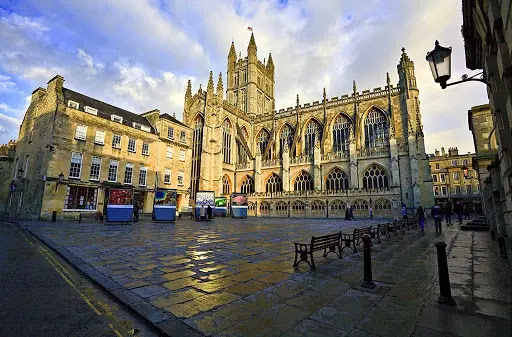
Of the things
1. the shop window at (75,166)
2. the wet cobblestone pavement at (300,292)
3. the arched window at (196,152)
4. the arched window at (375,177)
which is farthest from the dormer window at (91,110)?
the arched window at (375,177)

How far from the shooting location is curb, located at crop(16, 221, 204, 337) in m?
3.10

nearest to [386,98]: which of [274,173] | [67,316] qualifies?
[274,173]

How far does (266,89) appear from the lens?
59.8 metres

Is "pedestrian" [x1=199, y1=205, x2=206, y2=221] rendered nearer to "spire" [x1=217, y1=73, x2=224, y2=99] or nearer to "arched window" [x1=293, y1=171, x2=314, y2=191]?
"arched window" [x1=293, y1=171, x2=314, y2=191]

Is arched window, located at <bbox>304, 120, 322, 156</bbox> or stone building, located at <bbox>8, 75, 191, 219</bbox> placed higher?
arched window, located at <bbox>304, 120, 322, 156</bbox>

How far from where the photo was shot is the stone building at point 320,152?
96.1ft

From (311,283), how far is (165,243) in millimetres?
6667

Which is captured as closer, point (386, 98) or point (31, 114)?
point (31, 114)

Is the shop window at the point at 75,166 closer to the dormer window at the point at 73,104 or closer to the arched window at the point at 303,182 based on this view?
the dormer window at the point at 73,104

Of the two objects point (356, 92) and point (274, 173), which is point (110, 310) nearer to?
point (274, 173)

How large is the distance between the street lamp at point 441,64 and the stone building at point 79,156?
2462cm

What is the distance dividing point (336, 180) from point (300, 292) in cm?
3068


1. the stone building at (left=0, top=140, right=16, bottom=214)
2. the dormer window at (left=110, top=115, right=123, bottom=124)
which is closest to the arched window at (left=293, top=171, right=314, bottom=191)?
the dormer window at (left=110, top=115, right=123, bottom=124)

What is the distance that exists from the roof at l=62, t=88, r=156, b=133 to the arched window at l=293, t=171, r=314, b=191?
2080 cm
